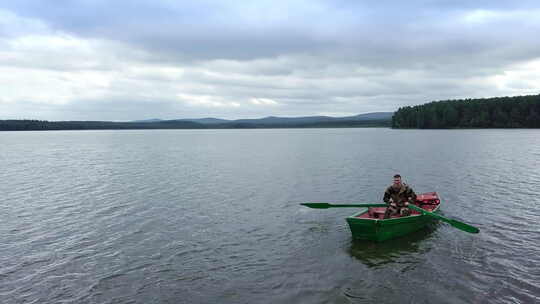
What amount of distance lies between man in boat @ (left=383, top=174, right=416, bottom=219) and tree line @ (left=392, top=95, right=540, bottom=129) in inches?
5904

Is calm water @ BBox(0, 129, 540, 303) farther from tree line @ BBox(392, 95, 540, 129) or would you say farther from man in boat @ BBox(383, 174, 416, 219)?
tree line @ BBox(392, 95, 540, 129)

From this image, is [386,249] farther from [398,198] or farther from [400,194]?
[400,194]

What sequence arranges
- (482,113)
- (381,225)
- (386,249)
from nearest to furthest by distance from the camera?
(386,249) < (381,225) < (482,113)

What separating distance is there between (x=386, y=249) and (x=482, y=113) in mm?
158589

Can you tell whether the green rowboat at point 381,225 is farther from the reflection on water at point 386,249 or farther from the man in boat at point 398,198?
the man in boat at point 398,198

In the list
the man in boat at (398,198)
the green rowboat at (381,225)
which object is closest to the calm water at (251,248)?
the green rowboat at (381,225)

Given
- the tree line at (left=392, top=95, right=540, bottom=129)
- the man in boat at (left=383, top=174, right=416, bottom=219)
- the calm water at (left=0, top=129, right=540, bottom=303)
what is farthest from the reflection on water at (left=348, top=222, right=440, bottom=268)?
the tree line at (left=392, top=95, right=540, bottom=129)

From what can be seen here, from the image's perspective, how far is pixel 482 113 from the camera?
153 metres

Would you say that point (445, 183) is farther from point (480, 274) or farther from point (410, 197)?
point (480, 274)

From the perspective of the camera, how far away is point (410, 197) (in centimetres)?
1898

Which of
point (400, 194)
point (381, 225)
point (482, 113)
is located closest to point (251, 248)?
point (381, 225)

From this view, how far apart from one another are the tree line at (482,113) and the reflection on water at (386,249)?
496 feet

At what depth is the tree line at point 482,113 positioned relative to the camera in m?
143

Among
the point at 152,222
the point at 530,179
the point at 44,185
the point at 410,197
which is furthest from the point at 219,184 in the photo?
the point at 530,179
